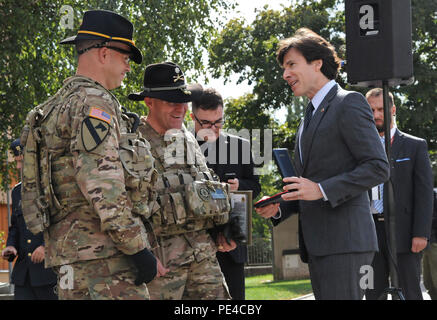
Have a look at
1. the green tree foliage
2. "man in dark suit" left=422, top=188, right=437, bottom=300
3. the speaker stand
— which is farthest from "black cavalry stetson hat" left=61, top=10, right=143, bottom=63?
the green tree foliage

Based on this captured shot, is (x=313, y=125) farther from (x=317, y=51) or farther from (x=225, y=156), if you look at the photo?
(x=225, y=156)

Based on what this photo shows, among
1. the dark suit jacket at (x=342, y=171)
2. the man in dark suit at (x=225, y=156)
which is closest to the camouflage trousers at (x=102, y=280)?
the dark suit jacket at (x=342, y=171)

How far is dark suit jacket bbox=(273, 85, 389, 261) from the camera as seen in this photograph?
3.56 meters

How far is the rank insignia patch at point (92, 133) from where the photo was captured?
3.21m

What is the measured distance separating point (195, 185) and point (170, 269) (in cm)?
55

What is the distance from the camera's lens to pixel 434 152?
76.2ft

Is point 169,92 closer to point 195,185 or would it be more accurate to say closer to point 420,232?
point 195,185

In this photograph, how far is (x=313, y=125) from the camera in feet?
12.4

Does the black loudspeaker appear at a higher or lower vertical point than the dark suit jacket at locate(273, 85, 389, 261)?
higher

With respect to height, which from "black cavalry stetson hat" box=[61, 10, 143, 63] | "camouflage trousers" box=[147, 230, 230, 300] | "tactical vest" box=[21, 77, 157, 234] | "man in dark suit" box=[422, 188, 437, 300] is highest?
"black cavalry stetson hat" box=[61, 10, 143, 63]

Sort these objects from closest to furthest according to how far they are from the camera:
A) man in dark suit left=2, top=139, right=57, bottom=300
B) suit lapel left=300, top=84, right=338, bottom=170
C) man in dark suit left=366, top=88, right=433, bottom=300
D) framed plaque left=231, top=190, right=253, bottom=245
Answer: suit lapel left=300, top=84, right=338, bottom=170
framed plaque left=231, top=190, right=253, bottom=245
man in dark suit left=366, top=88, right=433, bottom=300
man in dark suit left=2, top=139, right=57, bottom=300

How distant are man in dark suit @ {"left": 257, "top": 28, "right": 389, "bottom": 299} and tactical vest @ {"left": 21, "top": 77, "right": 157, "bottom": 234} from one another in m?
0.79

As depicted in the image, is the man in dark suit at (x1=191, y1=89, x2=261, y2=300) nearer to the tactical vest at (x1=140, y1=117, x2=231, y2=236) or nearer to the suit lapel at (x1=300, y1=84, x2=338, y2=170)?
the tactical vest at (x1=140, y1=117, x2=231, y2=236)

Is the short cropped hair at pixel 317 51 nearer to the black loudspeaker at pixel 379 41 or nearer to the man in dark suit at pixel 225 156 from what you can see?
the man in dark suit at pixel 225 156
